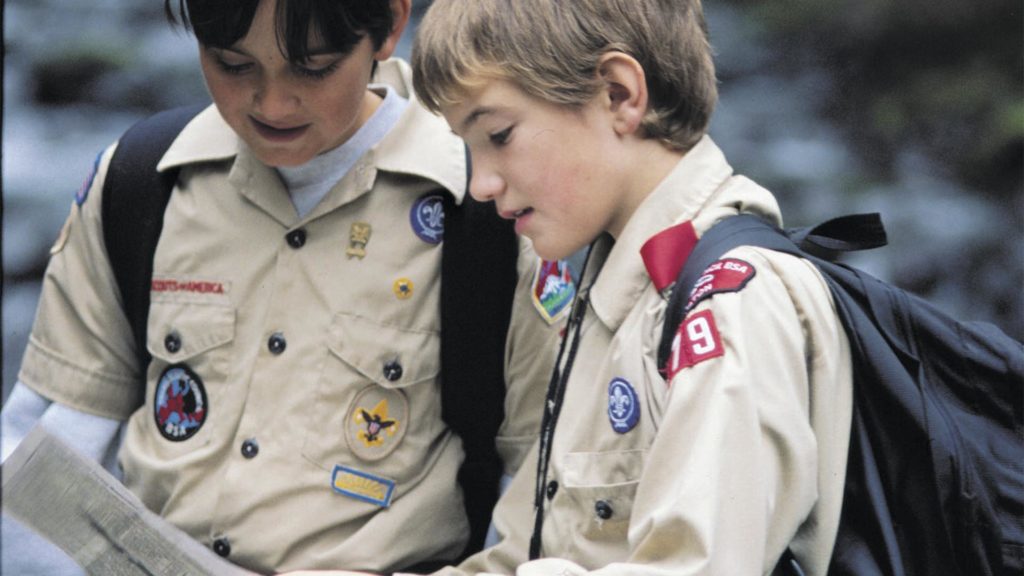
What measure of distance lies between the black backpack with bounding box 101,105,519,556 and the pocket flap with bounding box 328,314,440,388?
36 mm

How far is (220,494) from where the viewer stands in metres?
1.96

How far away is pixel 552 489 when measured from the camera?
1729 mm

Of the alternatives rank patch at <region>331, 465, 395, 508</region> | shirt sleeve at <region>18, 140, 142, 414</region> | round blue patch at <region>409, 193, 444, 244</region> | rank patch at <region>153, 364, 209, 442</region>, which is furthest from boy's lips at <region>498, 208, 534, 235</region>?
shirt sleeve at <region>18, 140, 142, 414</region>

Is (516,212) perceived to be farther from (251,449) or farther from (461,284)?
(251,449)

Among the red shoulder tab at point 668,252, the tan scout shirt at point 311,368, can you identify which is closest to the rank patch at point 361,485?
the tan scout shirt at point 311,368

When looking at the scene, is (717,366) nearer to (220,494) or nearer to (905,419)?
(905,419)

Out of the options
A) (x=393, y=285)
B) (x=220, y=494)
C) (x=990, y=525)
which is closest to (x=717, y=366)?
(x=990, y=525)

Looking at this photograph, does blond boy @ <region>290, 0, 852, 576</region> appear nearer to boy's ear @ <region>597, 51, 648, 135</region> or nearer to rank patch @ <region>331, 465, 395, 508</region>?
boy's ear @ <region>597, 51, 648, 135</region>

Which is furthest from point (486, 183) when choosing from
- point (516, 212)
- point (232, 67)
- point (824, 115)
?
point (824, 115)

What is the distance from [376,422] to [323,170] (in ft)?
1.25

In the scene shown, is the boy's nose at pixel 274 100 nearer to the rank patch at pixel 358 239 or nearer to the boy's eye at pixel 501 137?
the rank patch at pixel 358 239

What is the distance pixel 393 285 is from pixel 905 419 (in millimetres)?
779

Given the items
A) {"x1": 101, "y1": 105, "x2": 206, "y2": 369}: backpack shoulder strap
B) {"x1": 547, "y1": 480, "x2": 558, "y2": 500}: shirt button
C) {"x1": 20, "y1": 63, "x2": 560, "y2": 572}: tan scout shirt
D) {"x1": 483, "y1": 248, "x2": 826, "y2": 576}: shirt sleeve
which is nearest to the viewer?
{"x1": 483, "y1": 248, "x2": 826, "y2": 576}: shirt sleeve

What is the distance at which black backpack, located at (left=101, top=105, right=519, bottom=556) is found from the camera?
1981mm
